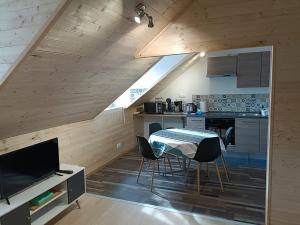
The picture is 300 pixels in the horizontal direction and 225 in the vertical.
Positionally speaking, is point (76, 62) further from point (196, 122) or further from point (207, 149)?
point (196, 122)

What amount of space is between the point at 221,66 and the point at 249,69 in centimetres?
55

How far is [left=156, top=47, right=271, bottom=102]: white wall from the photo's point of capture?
5188 mm

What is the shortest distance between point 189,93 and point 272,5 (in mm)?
3484

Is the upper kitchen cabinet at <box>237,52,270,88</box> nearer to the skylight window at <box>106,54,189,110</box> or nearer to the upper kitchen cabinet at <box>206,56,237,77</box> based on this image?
the upper kitchen cabinet at <box>206,56,237,77</box>

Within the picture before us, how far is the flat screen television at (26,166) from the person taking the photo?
2314 millimetres

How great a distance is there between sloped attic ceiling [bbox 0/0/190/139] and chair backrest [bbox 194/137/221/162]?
56.3 inches

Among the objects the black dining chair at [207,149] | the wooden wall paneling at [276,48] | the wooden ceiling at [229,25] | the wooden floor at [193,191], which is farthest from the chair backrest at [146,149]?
the wooden wall paneling at [276,48]

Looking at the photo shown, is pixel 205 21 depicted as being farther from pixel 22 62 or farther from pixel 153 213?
pixel 153 213

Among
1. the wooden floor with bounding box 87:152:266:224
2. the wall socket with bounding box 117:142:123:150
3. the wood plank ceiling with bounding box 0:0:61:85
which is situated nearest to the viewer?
the wood plank ceiling with bounding box 0:0:61:85

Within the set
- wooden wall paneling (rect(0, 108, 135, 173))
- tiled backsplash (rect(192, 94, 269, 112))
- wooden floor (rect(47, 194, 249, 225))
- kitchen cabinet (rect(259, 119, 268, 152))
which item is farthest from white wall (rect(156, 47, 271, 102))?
wooden floor (rect(47, 194, 249, 225))

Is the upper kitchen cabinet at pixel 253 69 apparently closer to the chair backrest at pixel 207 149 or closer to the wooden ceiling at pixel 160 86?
the wooden ceiling at pixel 160 86

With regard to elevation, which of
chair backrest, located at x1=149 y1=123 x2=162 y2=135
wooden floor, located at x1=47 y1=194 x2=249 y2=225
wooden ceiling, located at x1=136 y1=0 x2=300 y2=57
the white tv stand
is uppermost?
wooden ceiling, located at x1=136 y1=0 x2=300 y2=57

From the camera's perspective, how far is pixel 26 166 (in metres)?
2.55

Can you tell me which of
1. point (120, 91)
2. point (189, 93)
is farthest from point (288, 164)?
point (189, 93)
